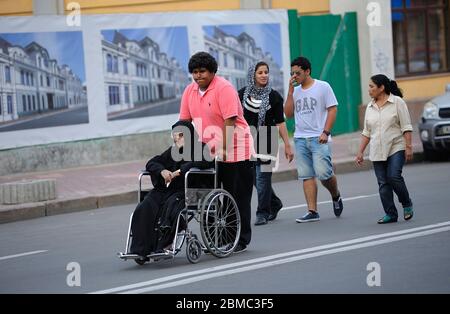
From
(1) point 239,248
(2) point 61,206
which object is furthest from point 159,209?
(2) point 61,206

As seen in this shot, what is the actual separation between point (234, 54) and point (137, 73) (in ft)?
7.15

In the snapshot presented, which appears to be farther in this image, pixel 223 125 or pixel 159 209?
pixel 223 125

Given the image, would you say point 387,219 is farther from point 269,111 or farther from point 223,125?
point 223,125

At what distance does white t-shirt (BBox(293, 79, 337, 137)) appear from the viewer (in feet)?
40.8

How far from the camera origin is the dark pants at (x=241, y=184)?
1040 centimetres

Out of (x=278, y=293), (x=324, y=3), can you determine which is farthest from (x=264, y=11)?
(x=278, y=293)

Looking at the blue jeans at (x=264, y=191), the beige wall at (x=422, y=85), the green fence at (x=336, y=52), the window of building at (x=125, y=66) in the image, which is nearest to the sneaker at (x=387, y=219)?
the blue jeans at (x=264, y=191)

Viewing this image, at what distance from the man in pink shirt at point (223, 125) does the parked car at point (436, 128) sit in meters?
8.45

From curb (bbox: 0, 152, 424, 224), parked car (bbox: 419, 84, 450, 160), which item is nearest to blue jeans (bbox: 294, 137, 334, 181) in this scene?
curb (bbox: 0, 152, 424, 224)

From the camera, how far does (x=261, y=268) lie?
31.0 feet

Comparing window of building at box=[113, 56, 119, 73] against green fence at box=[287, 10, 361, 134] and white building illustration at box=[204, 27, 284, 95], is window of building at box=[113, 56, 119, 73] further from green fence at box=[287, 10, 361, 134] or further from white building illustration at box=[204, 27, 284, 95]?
green fence at box=[287, 10, 361, 134]

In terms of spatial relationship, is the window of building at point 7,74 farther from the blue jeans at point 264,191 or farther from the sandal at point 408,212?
the sandal at point 408,212

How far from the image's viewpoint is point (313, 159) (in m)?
12.4
